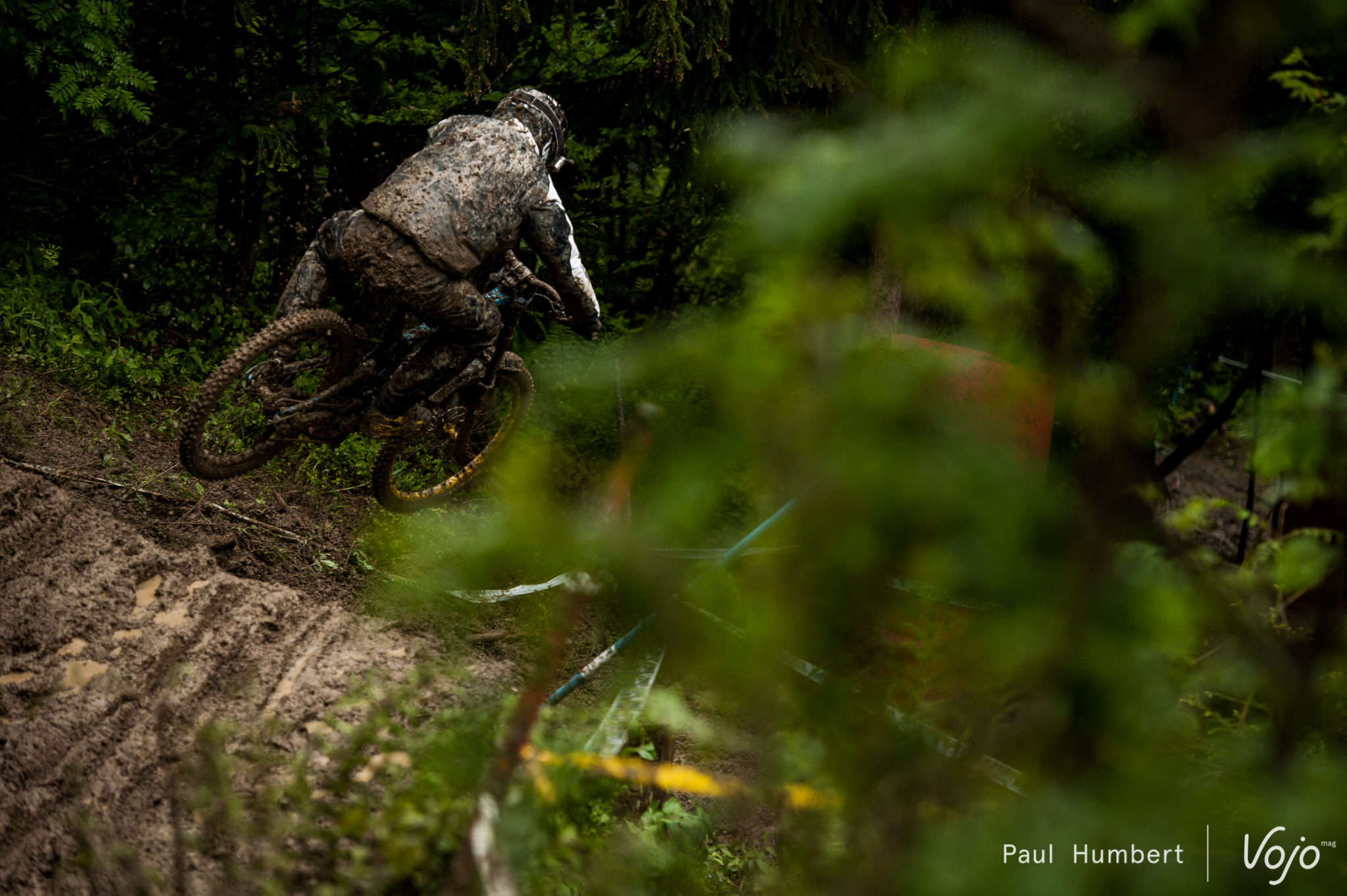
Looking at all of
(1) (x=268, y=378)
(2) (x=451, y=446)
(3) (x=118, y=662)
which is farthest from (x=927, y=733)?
(2) (x=451, y=446)

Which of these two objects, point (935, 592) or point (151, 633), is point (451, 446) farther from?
point (935, 592)

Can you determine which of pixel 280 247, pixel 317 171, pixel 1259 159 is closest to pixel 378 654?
pixel 1259 159

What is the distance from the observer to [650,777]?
1963 millimetres

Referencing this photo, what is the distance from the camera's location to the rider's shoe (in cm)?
500

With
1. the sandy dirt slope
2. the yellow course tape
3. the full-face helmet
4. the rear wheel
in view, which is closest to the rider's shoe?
the rear wheel

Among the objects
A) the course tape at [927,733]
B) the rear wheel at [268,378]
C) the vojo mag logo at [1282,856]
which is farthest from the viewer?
the rear wheel at [268,378]

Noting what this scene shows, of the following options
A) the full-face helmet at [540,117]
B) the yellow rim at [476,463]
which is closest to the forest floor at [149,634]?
the yellow rim at [476,463]

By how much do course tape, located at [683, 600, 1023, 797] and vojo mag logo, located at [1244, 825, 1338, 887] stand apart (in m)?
0.25

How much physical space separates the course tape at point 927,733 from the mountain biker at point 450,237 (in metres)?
3.78

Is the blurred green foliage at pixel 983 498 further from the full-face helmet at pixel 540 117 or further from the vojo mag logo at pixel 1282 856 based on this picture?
the full-face helmet at pixel 540 117

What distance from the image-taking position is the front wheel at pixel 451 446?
17.6ft

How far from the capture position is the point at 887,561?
1.07m

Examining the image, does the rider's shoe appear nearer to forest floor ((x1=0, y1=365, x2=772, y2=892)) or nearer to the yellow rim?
the yellow rim

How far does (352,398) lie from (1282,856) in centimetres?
477
